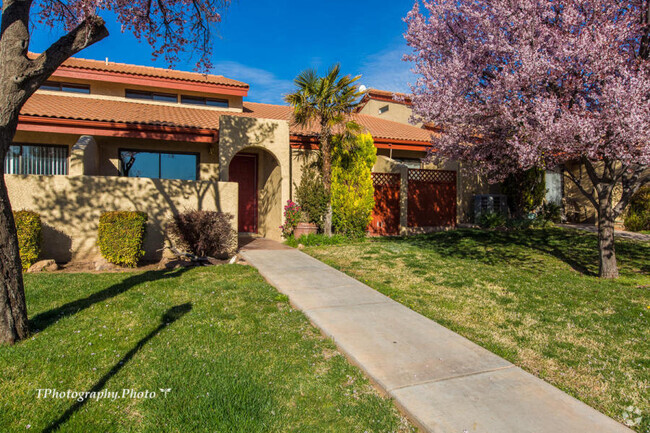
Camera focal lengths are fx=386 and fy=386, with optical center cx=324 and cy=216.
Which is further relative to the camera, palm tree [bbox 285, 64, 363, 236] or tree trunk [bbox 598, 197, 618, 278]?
palm tree [bbox 285, 64, 363, 236]

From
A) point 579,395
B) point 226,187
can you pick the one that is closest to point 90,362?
point 579,395

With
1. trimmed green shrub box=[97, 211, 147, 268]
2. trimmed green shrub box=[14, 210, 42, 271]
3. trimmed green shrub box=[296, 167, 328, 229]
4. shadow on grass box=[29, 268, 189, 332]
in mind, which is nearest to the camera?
shadow on grass box=[29, 268, 189, 332]

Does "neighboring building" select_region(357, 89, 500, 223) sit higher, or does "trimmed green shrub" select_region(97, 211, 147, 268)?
"neighboring building" select_region(357, 89, 500, 223)

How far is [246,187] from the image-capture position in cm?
1432

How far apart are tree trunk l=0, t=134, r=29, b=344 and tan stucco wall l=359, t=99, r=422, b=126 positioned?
17733 mm

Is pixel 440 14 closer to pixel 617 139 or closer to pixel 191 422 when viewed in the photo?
pixel 617 139

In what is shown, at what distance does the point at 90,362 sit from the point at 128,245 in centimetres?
497

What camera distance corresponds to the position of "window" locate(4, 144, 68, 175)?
37.8 feet

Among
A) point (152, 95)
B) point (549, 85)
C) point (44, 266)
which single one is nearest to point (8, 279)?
point (44, 266)

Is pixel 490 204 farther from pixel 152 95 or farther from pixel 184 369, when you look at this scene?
pixel 184 369

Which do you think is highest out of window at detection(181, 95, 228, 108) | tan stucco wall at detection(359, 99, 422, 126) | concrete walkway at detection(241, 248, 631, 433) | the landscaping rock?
tan stucco wall at detection(359, 99, 422, 126)

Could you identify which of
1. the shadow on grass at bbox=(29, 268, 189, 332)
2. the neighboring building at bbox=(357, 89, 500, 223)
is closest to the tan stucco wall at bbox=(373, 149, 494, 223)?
the neighboring building at bbox=(357, 89, 500, 223)

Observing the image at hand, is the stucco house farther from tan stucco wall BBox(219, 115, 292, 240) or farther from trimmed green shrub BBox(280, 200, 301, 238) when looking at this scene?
trimmed green shrub BBox(280, 200, 301, 238)

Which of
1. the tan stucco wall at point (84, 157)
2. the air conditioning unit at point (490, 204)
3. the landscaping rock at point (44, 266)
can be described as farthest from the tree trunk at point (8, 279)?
the air conditioning unit at point (490, 204)
